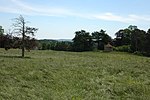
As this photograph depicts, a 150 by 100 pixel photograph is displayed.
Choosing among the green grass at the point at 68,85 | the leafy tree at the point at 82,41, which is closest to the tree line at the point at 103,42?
the leafy tree at the point at 82,41

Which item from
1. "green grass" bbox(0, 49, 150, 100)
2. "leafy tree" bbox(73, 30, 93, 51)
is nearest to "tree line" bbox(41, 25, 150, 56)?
"leafy tree" bbox(73, 30, 93, 51)

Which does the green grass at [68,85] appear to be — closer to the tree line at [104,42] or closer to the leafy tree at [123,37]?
the tree line at [104,42]

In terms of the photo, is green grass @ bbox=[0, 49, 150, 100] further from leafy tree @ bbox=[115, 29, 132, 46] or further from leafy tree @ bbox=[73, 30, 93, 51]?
leafy tree @ bbox=[115, 29, 132, 46]

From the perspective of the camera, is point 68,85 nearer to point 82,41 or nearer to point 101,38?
point 82,41

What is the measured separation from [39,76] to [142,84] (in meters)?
7.15

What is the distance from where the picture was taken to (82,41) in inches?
4262

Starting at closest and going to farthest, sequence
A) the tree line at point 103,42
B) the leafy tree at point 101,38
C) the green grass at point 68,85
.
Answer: the green grass at point 68,85, the tree line at point 103,42, the leafy tree at point 101,38

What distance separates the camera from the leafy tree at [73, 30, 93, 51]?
106312 mm

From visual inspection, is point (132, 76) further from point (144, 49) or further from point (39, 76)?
point (144, 49)

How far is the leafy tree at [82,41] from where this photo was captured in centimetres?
10631

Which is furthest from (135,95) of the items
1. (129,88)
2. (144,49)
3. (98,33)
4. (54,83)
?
(98,33)

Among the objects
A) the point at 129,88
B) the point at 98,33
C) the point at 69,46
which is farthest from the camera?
the point at 98,33

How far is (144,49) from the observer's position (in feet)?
288

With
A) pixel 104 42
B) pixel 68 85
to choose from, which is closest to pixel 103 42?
pixel 104 42
